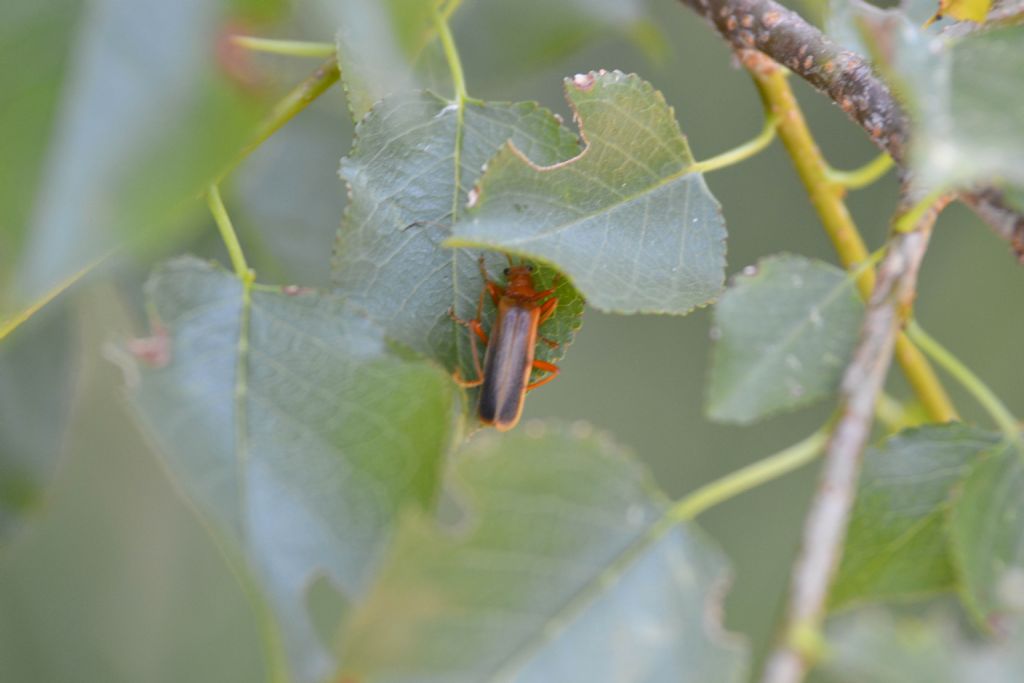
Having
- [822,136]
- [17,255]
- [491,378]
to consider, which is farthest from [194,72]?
[822,136]

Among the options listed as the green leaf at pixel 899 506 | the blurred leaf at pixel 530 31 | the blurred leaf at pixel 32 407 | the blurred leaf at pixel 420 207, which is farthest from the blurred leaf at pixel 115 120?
the blurred leaf at pixel 530 31

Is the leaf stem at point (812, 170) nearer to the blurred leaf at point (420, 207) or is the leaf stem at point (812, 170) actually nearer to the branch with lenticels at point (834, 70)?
the branch with lenticels at point (834, 70)

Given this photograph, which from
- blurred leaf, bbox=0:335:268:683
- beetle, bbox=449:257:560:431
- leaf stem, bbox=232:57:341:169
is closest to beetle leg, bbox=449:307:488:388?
beetle, bbox=449:257:560:431

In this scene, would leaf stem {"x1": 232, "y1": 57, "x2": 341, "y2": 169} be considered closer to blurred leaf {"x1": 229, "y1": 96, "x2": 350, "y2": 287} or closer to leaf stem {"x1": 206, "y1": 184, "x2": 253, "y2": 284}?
leaf stem {"x1": 206, "y1": 184, "x2": 253, "y2": 284}

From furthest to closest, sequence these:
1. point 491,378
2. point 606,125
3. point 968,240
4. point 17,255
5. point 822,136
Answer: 1. point 968,240
2. point 822,136
3. point 491,378
4. point 606,125
5. point 17,255

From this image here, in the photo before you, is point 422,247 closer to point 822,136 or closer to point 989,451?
point 989,451

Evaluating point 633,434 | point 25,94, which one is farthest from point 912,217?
point 633,434
